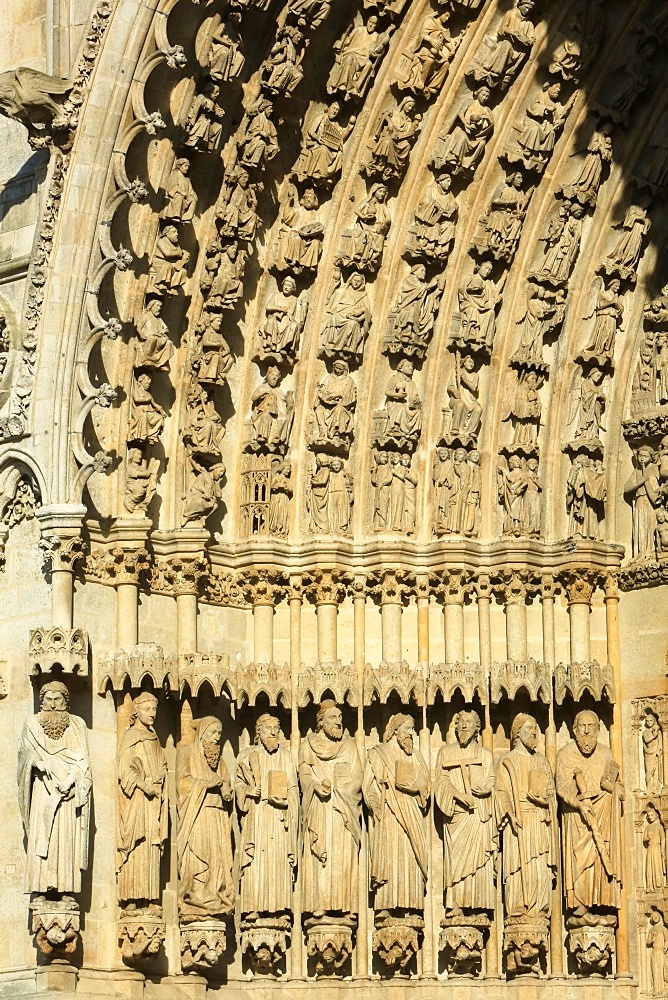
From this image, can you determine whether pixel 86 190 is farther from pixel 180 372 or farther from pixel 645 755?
pixel 645 755

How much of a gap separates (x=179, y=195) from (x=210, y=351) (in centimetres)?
116

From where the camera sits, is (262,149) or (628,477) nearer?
(262,149)

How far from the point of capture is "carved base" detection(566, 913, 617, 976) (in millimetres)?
17234

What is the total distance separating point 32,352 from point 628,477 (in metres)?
4.69

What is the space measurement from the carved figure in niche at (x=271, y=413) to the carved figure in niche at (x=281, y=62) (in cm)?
202

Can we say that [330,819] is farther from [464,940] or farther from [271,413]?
[271,413]

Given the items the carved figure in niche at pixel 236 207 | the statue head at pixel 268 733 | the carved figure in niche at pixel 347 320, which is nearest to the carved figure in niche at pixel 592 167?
the carved figure in niche at pixel 347 320

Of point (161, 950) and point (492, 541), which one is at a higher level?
point (492, 541)

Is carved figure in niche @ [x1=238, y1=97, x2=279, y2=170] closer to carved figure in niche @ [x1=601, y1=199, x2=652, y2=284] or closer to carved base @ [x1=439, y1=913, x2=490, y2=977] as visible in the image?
carved figure in niche @ [x1=601, y1=199, x2=652, y2=284]

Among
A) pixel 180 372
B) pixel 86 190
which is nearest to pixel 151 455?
pixel 180 372

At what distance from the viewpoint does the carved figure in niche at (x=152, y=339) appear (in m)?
16.9

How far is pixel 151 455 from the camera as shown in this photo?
17109 mm

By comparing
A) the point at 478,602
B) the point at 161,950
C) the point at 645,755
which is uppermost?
the point at 478,602

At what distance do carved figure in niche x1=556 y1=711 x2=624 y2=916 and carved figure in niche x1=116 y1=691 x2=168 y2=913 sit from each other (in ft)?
9.52
